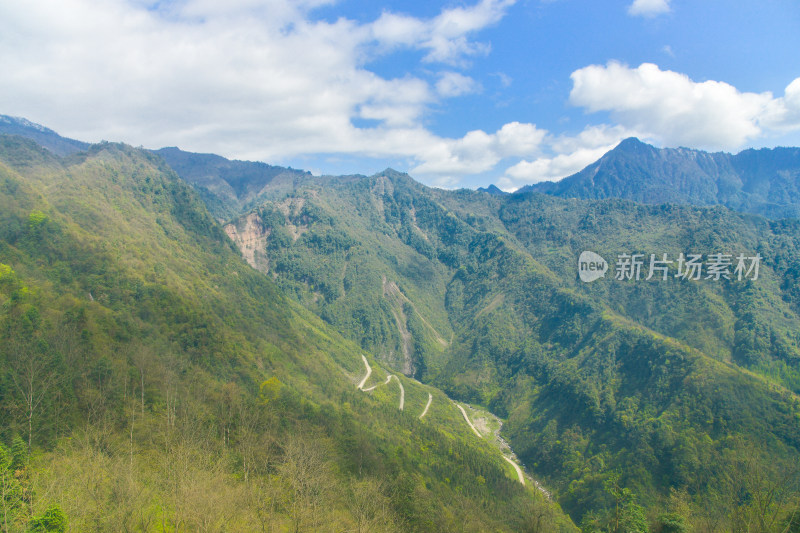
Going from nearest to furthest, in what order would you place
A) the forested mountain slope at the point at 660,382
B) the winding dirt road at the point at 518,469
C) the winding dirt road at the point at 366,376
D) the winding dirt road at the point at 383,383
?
1. the forested mountain slope at the point at 660,382
2. the winding dirt road at the point at 518,469
3. the winding dirt road at the point at 383,383
4. the winding dirt road at the point at 366,376

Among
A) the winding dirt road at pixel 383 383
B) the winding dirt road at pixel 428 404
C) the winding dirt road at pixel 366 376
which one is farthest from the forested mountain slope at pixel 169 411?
the winding dirt road at pixel 366 376

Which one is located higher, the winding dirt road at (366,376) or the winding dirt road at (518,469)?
the winding dirt road at (366,376)

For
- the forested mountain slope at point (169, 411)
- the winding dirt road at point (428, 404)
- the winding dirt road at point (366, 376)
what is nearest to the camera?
the forested mountain slope at point (169, 411)

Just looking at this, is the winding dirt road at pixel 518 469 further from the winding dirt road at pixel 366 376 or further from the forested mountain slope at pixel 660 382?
the winding dirt road at pixel 366 376

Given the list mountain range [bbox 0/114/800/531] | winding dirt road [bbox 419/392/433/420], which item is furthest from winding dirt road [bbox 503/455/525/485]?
winding dirt road [bbox 419/392/433/420]

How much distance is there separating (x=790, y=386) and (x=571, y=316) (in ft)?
238

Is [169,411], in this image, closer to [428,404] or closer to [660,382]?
[428,404]

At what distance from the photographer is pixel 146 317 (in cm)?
8012

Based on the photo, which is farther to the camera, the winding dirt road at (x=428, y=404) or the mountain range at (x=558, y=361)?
the winding dirt road at (x=428, y=404)

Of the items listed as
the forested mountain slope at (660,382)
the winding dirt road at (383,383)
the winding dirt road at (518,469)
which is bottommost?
the winding dirt road at (518,469)

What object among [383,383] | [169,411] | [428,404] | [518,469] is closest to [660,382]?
[518,469]

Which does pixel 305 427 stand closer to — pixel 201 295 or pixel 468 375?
pixel 201 295

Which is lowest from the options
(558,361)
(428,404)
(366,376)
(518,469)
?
(518,469)

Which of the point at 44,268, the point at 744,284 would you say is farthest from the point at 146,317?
the point at 744,284
